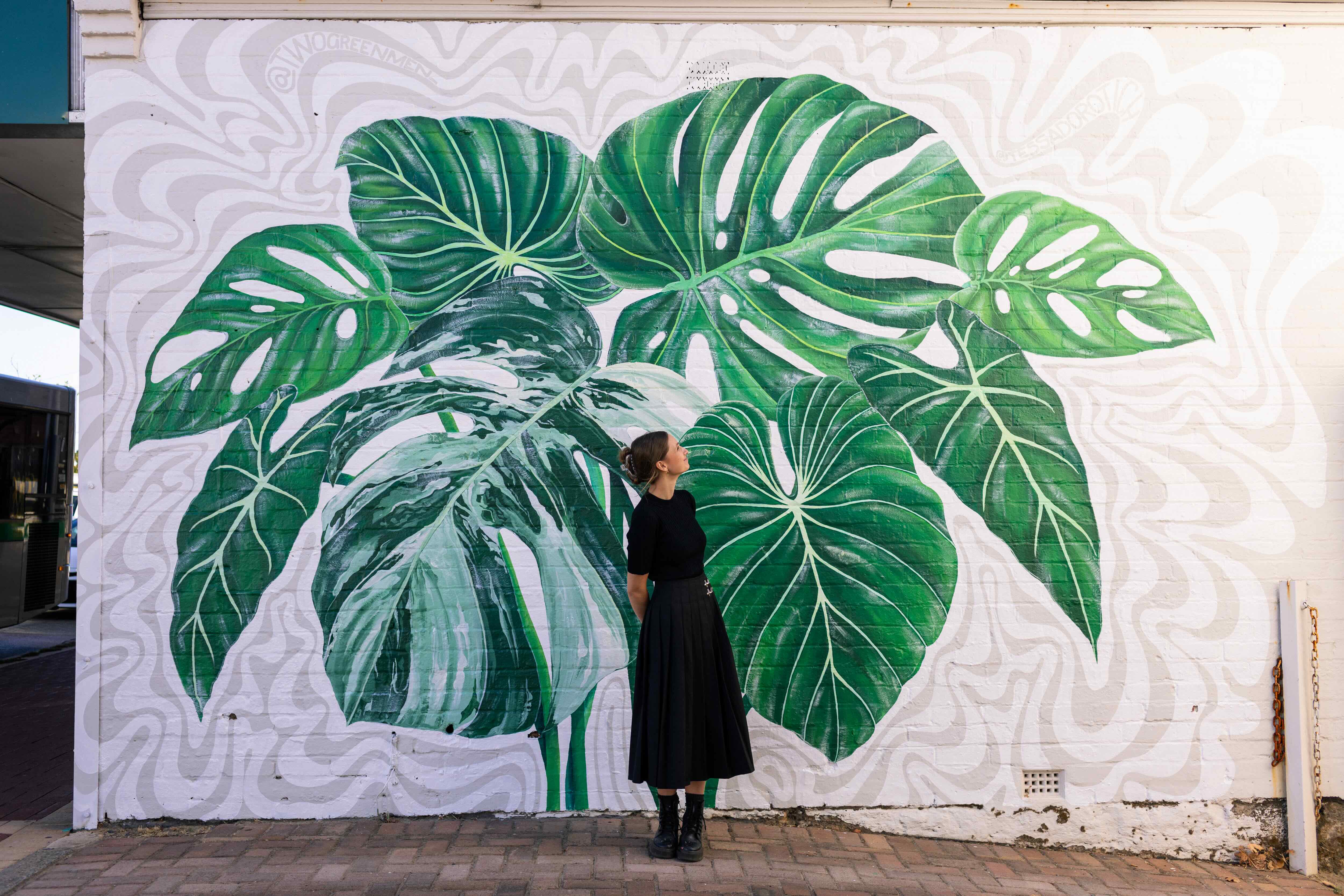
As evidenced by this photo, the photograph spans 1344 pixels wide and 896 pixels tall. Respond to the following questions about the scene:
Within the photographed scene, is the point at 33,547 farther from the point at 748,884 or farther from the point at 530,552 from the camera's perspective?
the point at 748,884

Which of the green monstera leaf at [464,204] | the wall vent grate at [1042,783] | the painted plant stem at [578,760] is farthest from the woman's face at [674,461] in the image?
the wall vent grate at [1042,783]

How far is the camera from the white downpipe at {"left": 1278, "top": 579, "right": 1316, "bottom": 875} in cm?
415

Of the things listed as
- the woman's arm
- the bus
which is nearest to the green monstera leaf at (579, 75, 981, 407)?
the woman's arm

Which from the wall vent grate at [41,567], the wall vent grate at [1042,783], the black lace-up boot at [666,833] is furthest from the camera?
the wall vent grate at [41,567]

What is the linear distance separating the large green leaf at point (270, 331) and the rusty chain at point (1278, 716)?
469 centimetres

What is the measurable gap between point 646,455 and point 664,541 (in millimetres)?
380

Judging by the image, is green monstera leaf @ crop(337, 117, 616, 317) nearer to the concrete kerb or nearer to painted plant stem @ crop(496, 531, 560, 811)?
painted plant stem @ crop(496, 531, 560, 811)

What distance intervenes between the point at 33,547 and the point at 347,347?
28.7ft

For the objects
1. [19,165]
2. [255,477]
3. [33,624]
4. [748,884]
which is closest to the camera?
[748,884]

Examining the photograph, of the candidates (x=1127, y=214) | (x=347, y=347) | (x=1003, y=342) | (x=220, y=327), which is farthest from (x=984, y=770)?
(x=220, y=327)

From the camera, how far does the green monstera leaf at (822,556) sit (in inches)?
167

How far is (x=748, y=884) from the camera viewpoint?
3553mm

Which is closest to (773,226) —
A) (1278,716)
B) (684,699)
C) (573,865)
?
(684,699)

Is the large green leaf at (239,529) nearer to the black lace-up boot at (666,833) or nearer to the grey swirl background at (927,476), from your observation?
the grey swirl background at (927,476)
